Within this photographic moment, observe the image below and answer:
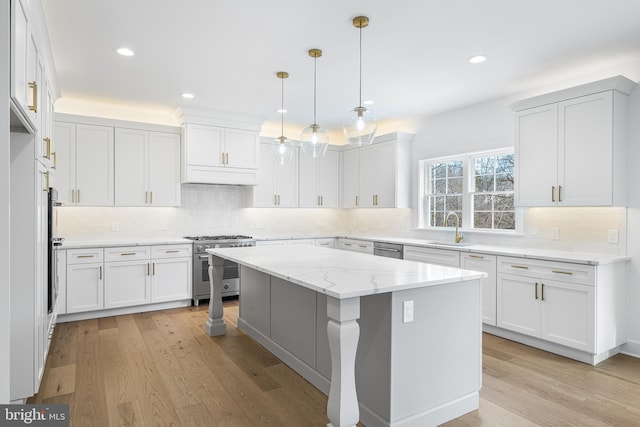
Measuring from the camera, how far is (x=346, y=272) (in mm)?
2549

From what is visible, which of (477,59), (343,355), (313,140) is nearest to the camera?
(343,355)

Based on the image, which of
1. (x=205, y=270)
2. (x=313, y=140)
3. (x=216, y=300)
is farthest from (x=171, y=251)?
(x=313, y=140)

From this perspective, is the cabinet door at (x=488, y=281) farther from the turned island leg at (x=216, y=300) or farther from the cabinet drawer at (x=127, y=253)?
the cabinet drawer at (x=127, y=253)

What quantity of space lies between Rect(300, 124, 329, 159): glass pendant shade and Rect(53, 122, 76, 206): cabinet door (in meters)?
3.07

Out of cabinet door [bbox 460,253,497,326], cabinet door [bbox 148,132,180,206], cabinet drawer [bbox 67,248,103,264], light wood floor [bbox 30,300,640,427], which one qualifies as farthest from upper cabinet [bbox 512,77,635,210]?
cabinet drawer [bbox 67,248,103,264]

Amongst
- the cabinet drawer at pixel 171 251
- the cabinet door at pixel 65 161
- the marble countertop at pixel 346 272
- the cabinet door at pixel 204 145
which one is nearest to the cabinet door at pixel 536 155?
the marble countertop at pixel 346 272

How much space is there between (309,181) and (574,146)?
3.88 metres

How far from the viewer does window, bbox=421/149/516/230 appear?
4562 mm

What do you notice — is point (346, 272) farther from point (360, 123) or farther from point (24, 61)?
point (24, 61)

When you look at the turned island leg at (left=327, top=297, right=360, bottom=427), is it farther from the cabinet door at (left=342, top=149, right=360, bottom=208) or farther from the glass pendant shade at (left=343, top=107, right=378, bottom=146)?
the cabinet door at (left=342, top=149, right=360, bottom=208)

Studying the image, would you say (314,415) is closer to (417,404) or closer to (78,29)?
(417,404)

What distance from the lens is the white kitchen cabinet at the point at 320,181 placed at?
6.45 metres

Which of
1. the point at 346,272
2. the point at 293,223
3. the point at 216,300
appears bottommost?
the point at 216,300

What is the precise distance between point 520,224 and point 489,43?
2113 millimetres
